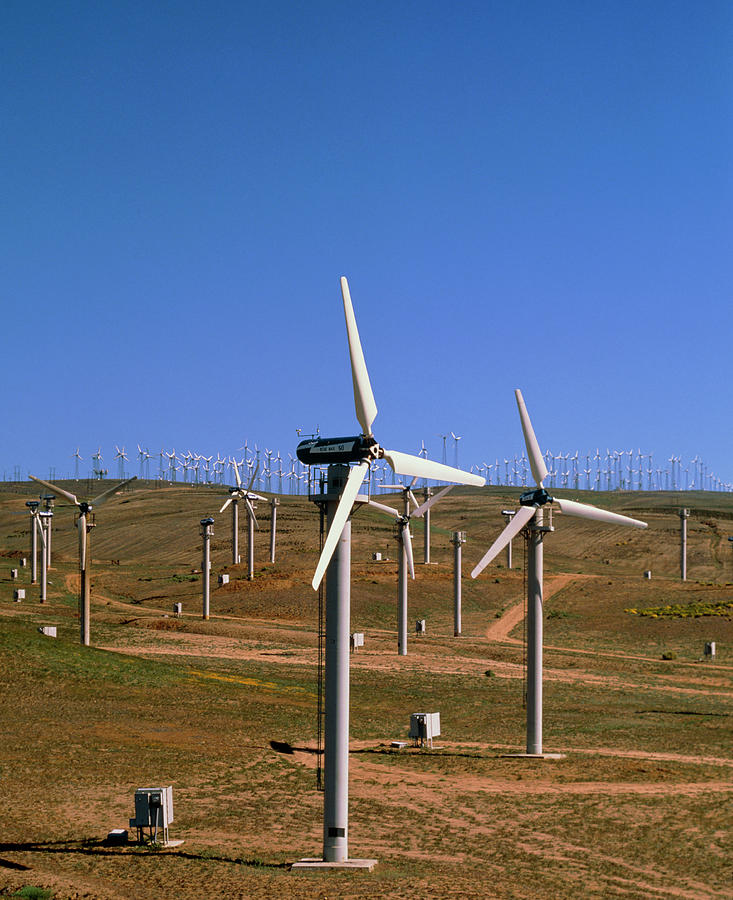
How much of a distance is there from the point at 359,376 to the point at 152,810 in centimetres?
1488

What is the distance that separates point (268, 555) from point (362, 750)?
377 feet

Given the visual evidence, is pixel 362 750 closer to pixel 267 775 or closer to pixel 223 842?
pixel 267 775

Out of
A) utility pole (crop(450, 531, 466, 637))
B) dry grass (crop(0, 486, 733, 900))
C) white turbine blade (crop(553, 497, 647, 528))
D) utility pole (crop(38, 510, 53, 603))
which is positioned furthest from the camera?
utility pole (crop(38, 510, 53, 603))

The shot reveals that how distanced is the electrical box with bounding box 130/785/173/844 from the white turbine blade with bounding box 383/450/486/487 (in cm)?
1239

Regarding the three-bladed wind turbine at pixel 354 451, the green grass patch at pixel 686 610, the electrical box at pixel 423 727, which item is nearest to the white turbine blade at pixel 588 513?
the electrical box at pixel 423 727

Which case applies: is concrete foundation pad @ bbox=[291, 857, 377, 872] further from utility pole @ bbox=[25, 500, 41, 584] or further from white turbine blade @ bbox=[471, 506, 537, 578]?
utility pole @ bbox=[25, 500, 41, 584]

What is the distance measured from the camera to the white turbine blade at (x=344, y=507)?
31422 mm

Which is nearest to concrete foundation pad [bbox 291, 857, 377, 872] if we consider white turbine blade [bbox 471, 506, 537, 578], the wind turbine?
the wind turbine

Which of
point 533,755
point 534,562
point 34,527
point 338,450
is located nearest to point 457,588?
point 534,562

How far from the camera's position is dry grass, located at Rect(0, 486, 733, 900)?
31.2m

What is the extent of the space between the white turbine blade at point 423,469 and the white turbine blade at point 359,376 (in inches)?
52.9

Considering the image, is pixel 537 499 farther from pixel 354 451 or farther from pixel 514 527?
pixel 354 451

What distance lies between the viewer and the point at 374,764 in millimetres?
47344

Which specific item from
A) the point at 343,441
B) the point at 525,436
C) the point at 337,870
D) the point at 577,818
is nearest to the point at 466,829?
the point at 577,818
